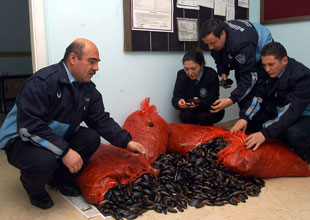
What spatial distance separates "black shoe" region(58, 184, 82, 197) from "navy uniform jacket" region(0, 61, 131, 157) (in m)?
0.38

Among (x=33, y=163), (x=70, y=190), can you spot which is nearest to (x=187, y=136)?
(x=70, y=190)

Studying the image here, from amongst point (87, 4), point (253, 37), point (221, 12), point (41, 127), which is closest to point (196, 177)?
point (41, 127)

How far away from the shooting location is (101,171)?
1933 millimetres

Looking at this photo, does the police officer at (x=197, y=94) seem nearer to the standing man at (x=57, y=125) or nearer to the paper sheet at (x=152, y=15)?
the paper sheet at (x=152, y=15)

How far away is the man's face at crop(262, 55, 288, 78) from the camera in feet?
7.47

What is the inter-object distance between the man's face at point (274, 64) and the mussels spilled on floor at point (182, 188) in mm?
681

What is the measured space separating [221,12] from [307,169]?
212cm

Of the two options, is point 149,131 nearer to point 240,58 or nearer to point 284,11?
point 240,58

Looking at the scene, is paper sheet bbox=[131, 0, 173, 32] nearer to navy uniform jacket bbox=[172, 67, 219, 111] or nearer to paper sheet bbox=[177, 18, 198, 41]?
paper sheet bbox=[177, 18, 198, 41]

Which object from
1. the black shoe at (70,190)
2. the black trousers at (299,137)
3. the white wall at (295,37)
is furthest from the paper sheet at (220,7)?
the black shoe at (70,190)

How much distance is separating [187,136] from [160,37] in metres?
1.09

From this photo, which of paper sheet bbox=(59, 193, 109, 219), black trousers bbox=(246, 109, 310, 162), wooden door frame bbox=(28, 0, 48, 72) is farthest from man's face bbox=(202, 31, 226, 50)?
paper sheet bbox=(59, 193, 109, 219)

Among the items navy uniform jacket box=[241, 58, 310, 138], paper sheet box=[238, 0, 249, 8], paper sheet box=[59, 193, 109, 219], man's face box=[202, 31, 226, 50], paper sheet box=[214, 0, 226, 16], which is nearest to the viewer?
paper sheet box=[59, 193, 109, 219]

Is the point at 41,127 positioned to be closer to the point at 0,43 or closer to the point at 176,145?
the point at 176,145
